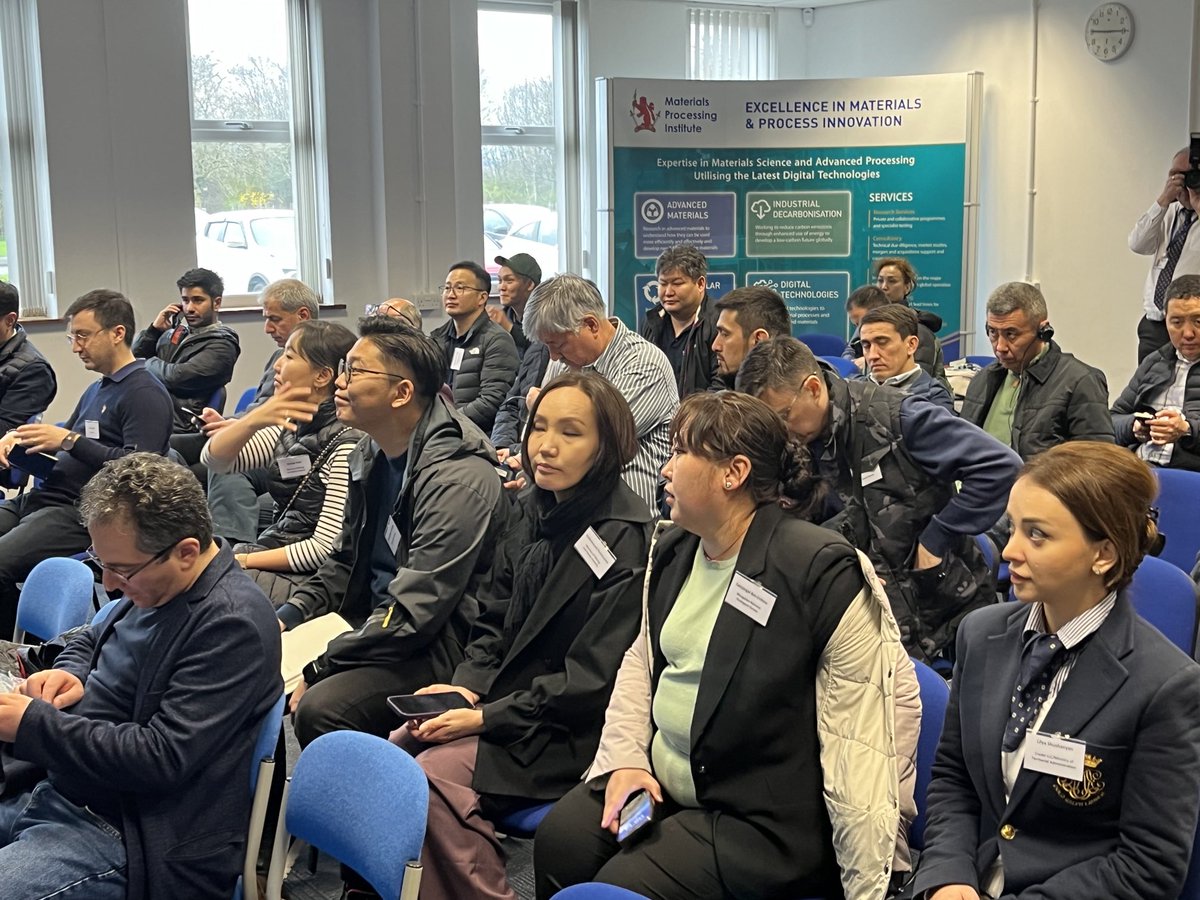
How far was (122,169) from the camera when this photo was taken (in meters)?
7.82

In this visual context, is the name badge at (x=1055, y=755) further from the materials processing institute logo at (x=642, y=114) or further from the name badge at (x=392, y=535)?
the materials processing institute logo at (x=642, y=114)

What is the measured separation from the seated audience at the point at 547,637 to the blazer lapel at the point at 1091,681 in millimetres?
1013

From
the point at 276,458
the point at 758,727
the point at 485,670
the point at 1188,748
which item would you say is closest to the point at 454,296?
the point at 276,458

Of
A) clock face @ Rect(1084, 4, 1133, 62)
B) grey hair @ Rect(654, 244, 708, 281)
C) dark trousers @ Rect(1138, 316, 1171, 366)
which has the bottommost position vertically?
dark trousers @ Rect(1138, 316, 1171, 366)

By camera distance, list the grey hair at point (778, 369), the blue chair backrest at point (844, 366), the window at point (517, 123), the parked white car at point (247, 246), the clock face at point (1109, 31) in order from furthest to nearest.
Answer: the window at point (517, 123), the parked white car at point (247, 246), the clock face at point (1109, 31), the blue chair backrest at point (844, 366), the grey hair at point (778, 369)

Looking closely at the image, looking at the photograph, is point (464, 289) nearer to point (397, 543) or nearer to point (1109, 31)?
point (397, 543)

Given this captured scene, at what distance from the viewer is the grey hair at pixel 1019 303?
14.5ft

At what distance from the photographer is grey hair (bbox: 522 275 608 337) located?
432cm

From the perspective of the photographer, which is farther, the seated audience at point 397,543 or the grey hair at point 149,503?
the seated audience at point 397,543

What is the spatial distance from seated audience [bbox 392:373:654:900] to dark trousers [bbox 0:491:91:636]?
7.55 feet

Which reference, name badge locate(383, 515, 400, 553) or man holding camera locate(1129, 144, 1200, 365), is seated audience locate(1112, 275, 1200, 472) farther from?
name badge locate(383, 515, 400, 553)

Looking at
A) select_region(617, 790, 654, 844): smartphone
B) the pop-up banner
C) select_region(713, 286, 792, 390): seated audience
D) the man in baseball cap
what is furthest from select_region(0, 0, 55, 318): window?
select_region(617, 790, 654, 844): smartphone

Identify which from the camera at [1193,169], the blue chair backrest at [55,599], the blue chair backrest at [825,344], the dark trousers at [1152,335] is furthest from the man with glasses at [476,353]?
the camera at [1193,169]

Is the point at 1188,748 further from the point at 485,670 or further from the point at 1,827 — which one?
the point at 1,827
